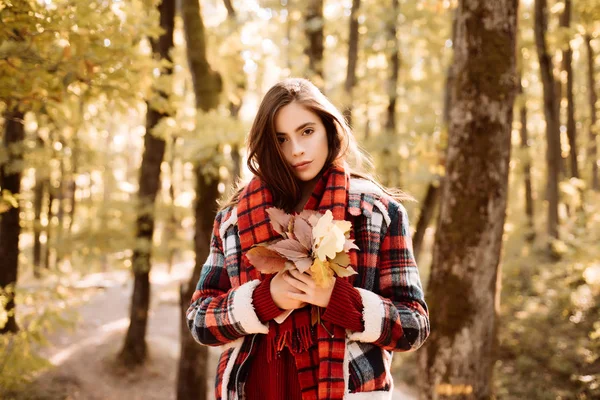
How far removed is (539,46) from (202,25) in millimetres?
8018

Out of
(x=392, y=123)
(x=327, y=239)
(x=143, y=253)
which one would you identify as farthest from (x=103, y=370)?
(x=327, y=239)

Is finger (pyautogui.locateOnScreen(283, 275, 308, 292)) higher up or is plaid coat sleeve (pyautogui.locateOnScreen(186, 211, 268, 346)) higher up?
finger (pyautogui.locateOnScreen(283, 275, 308, 292))

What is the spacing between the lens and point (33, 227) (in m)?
13.3

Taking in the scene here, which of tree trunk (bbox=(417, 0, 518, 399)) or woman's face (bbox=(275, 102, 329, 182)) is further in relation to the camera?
tree trunk (bbox=(417, 0, 518, 399))

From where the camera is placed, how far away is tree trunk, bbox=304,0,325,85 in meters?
8.64

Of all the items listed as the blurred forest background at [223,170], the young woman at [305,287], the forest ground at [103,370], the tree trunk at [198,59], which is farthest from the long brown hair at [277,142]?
the forest ground at [103,370]

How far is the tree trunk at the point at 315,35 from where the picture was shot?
8.64m

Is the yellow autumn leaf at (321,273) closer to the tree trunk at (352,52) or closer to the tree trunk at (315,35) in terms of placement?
the tree trunk at (315,35)

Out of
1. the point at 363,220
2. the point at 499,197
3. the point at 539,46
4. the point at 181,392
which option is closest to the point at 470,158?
the point at 499,197

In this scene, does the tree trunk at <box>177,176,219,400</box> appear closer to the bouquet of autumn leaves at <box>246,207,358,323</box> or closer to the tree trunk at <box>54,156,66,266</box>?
the tree trunk at <box>54,156,66,266</box>

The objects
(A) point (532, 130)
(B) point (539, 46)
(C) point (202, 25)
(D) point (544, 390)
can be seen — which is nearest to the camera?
(C) point (202, 25)

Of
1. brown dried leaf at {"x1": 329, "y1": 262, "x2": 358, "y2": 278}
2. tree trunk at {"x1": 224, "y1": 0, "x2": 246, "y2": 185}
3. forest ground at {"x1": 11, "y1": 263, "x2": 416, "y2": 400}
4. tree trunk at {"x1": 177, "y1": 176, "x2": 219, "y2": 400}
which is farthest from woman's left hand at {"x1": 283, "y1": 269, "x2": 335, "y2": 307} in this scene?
forest ground at {"x1": 11, "y1": 263, "x2": 416, "y2": 400}

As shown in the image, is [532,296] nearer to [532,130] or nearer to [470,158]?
[470,158]

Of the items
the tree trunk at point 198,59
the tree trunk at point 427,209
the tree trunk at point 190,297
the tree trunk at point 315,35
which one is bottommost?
the tree trunk at point 190,297
